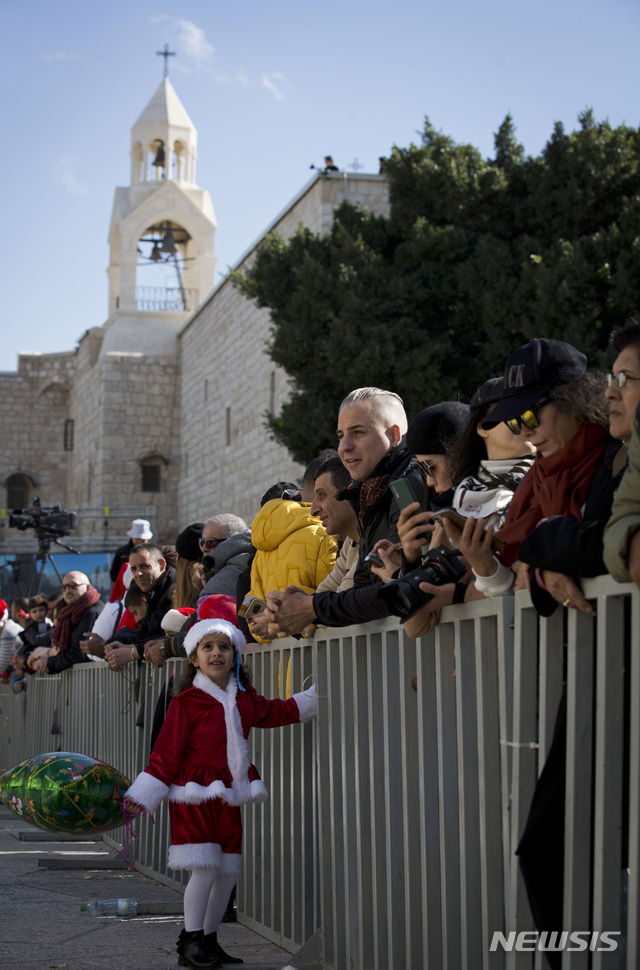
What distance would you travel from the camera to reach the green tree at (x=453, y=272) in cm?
1501

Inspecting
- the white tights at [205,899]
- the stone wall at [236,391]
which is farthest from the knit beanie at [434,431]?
the stone wall at [236,391]

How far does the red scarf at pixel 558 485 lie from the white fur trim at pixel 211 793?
167 centimetres

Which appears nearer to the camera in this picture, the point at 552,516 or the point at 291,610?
the point at 552,516

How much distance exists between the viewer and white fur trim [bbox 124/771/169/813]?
3.76m

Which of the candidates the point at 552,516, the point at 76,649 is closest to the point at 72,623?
the point at 76,649

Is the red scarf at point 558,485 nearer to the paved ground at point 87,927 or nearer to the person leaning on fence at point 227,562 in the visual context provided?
the paved ground at point 87,927

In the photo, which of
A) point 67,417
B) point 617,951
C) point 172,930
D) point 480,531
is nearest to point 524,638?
point 480,531

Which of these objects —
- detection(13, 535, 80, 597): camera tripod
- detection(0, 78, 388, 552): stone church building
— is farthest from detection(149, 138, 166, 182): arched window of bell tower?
detection(13, 535, 80, 597): camera tripod

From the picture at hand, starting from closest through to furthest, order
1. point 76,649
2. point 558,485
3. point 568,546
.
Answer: point 568,546 → point 558,485 → point 76,649

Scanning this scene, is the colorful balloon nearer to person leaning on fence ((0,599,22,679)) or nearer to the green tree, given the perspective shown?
person leaning on fence ((0,599,22,679))

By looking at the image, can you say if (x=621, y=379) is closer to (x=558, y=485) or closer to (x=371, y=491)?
(x=558, y=485)

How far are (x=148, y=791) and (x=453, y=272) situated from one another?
13954mm

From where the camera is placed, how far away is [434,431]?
3398 mm

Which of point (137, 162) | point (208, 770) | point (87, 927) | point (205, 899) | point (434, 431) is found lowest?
point (87, 927)
